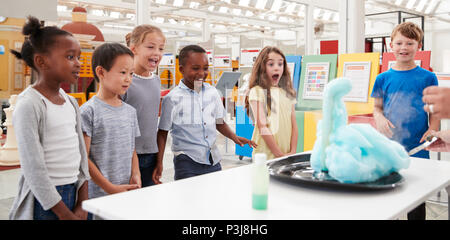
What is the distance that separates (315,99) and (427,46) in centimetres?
1410

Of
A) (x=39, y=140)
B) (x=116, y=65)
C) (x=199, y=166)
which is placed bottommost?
(x=199, y=166)

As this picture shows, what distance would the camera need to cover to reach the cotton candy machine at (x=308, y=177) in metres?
1.11

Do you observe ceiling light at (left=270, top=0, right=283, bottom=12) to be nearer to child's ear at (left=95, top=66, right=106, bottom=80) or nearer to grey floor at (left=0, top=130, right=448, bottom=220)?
grey floor at (left=0, top=130, right=448, bottom=220)

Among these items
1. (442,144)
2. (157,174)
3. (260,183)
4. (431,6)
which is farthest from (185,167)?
(431,6)

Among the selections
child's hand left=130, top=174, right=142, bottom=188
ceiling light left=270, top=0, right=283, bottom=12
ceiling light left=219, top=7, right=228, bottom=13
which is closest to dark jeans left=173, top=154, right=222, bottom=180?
child's hand left=130, top=174, right=142, bottom=188

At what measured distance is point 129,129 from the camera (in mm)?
1685

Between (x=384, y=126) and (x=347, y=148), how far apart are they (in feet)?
4.17

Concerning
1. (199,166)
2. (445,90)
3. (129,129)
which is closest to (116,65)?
(129,129)

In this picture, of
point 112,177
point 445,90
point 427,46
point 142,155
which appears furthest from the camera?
point 427,46

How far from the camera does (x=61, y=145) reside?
140 cm

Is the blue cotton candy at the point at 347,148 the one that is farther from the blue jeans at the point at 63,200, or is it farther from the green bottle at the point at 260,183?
the blue jeans at the point at 63,200

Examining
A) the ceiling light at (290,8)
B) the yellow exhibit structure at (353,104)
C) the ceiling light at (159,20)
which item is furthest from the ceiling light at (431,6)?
the ceiling light at (159,20)

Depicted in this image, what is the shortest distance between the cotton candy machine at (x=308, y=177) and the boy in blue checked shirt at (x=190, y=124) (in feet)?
1.58
